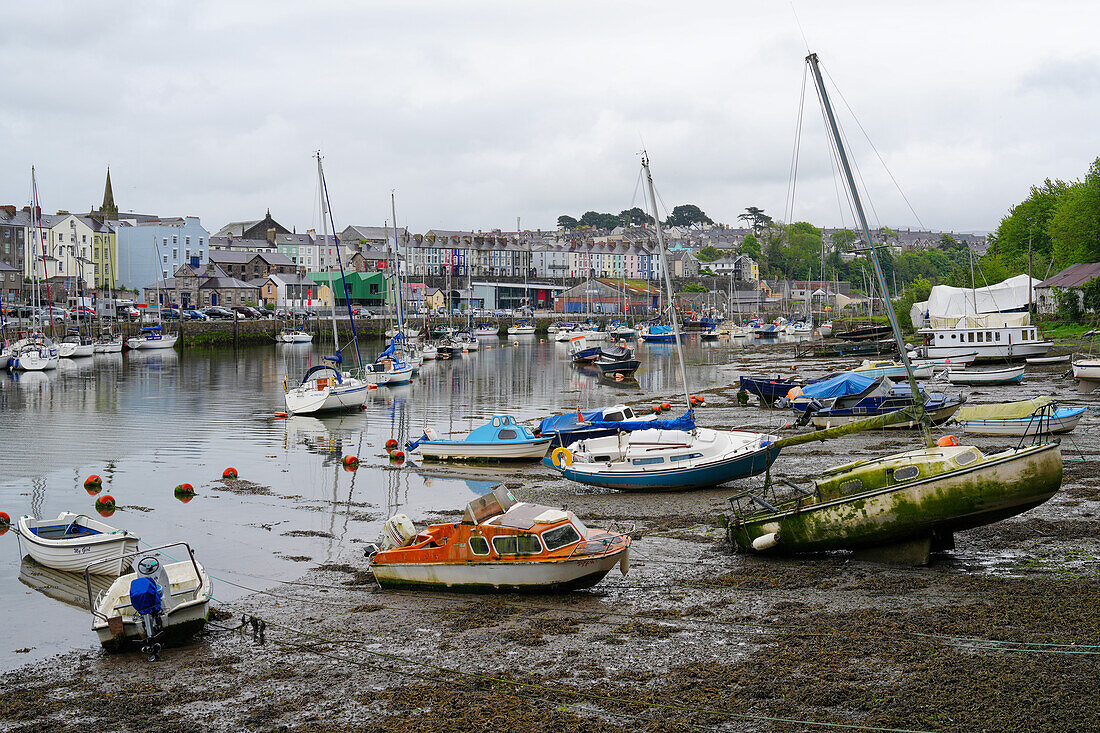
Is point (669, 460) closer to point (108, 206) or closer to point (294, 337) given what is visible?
point (294, 337)

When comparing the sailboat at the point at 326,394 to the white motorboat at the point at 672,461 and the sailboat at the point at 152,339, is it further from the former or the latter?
the sailboat at the point at 152,339

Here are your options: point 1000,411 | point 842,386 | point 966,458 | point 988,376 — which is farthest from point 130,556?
point 988,376

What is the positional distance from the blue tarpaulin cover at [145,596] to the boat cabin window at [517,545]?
596 cm

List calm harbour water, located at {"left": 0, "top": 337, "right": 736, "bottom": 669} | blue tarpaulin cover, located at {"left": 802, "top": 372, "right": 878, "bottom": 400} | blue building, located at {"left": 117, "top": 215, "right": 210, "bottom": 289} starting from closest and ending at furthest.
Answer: calm harbour water, located at {"left": 0, "top": 337, "right": 736, "bottom": 669} → blue tarpaulin cover, located at {"left": 802, "top": 372, "right": 878, "bottom": 400} → blue building, located at {"left": 117, "top": 215, "right": 210, "bottom": 289}

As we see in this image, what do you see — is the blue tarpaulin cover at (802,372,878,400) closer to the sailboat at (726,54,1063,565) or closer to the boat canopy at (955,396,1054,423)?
the boat canopy at (955,396,1054,423)

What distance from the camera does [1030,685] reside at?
11.8 metres

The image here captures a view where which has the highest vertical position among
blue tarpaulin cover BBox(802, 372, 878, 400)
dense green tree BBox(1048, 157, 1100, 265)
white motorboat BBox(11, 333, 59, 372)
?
dense green tree BBox(1048, 157, 1100, 265)

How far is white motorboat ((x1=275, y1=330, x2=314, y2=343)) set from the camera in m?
113

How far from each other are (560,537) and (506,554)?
1.08 metres

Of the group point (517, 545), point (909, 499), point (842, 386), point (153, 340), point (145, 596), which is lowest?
point (145, 596)

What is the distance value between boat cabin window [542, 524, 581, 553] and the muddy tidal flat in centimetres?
101

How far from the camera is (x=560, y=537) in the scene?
17469 millimetres

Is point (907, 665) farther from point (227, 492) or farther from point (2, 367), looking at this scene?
point (2, 367)

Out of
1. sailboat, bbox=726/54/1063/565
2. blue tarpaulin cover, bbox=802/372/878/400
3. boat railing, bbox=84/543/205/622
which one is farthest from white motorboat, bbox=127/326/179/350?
sailboat, bbox=726/54/1063/565
